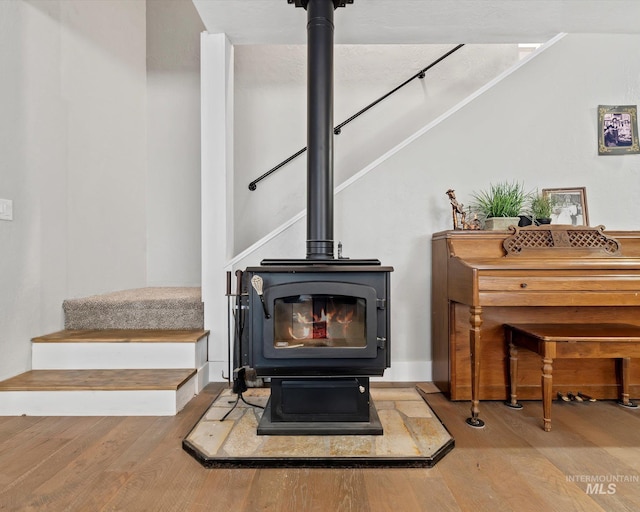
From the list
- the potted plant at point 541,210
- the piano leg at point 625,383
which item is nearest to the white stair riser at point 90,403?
the potted plant at point 541,210

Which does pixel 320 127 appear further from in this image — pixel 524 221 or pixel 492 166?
pixel 524 221

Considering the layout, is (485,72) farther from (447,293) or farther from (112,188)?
(112,188)

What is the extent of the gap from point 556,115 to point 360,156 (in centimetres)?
148

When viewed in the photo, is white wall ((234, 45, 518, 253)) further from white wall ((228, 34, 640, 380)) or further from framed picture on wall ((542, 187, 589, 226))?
framed picture on wall ((542, 187, 589, 226))

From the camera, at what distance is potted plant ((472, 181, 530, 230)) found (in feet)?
7.66

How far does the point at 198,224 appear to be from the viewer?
11.5ft

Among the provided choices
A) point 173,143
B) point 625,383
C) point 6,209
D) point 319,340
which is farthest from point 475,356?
point 173,143

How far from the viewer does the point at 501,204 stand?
7.77 ft

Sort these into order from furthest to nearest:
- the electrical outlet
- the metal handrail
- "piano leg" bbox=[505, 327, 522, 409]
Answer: the metal handrail → "piano leg" bbox=[505, 327, 522, 409] → the electrical outlet

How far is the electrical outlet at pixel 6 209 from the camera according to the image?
2082 mm

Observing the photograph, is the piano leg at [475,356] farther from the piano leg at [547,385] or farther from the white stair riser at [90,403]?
the white stair riser at [90,403]

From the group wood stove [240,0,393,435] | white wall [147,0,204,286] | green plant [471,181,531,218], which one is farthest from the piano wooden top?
white wall [147,0,204,286]

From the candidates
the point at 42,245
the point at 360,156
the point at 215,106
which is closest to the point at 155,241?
the point at 42,245

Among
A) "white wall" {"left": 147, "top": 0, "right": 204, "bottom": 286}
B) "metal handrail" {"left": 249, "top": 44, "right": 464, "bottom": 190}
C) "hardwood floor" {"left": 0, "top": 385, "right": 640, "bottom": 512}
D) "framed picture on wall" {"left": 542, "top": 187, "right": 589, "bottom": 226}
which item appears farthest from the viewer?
"white wall" {"left": 147, "top": 0, "right": 204, "bottom": 286}
